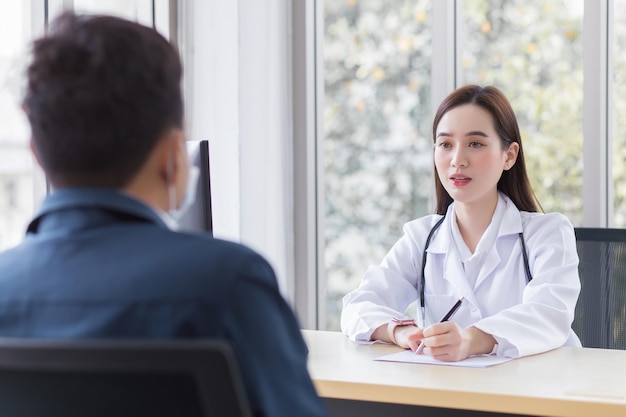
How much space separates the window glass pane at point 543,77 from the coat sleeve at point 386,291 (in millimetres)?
843

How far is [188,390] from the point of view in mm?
681

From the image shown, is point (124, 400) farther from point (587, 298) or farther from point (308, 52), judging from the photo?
point (308, 52)

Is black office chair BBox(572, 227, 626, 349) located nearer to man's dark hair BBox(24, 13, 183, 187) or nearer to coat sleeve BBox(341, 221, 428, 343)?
coat sleeve BBox(341, 221, 428, 343)

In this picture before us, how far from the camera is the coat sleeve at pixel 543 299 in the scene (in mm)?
1835

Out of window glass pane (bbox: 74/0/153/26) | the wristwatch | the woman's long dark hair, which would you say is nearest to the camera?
the wristwatch

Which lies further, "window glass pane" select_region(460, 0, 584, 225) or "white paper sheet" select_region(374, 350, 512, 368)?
"window glass pane" select_region(460, 0, 584, 225)

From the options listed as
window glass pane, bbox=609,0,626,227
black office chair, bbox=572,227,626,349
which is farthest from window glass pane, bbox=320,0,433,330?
black office chair, bbox=572,227,626,349

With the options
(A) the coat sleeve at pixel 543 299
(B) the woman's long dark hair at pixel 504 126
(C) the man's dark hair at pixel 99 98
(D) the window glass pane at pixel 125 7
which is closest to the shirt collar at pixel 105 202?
(C) the man's dark hair at pixel 99 98

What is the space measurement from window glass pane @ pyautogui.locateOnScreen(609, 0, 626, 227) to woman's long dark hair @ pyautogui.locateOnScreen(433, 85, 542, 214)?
27.3 inches

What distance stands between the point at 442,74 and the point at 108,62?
98.1 inches

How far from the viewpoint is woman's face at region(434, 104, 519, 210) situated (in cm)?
224

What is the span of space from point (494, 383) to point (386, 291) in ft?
2.27

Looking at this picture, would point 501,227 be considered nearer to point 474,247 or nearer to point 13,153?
point 474,247

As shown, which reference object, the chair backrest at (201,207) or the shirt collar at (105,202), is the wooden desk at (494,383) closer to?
the chair backrest at (201,207)
